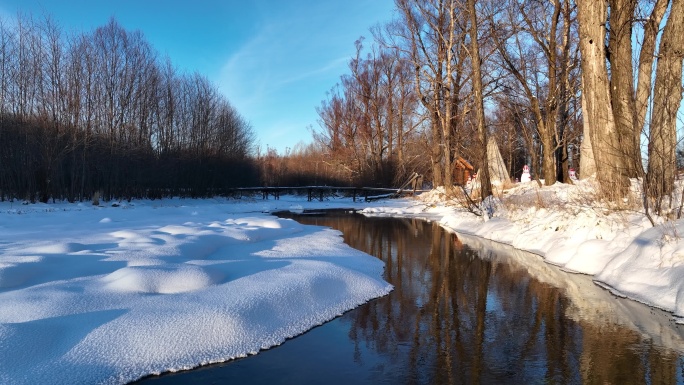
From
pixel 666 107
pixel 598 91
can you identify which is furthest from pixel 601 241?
pixel 598 91

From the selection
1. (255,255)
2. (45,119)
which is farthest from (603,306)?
(45,119)

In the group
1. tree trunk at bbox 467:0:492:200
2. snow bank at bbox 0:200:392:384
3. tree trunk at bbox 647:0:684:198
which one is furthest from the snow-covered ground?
tree trunk at bbox 467:0:492:200

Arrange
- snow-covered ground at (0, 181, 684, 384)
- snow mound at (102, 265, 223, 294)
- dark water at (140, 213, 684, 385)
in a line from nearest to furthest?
dark water at (140, 213, 684, 385) → snow-covered ground at (0, 181, 684, 384) → snow mound at (102, 265, 223, 294)

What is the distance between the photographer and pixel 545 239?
9.69 metres

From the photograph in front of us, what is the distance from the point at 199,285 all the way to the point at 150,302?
33.9 inches

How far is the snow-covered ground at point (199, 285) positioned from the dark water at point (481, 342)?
225 millimetres

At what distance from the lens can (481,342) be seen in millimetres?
4164

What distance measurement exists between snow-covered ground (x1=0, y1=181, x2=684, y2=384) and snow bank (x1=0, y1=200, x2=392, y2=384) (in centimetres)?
1

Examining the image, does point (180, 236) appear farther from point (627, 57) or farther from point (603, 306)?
point (627, 57)

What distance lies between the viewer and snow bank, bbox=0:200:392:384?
350cm

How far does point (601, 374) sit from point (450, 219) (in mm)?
13143

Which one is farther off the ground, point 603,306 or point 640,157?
point 640,157

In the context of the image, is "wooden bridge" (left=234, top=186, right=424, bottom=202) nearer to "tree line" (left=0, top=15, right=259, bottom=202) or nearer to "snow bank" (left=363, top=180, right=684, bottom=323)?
"tree line" (left=0, top=15, right=259, bottom=202)

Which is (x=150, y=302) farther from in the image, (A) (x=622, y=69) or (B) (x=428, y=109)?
(B) (x=428, y=109)
